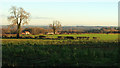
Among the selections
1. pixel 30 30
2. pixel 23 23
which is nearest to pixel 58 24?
pixel 30 30

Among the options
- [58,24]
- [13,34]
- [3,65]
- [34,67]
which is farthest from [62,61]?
[58,24]

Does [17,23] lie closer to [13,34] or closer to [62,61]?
[13,34]

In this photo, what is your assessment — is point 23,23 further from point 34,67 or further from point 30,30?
point 34,67

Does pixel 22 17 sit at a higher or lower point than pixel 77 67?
higher

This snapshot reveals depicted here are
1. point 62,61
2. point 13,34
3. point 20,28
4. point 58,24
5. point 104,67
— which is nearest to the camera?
point 104,67

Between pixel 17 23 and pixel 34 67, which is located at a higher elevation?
pixel 17 23

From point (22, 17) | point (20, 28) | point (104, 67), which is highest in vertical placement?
point (22, 17)

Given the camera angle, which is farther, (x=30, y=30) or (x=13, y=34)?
(x=30, y=30)

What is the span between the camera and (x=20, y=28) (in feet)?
113

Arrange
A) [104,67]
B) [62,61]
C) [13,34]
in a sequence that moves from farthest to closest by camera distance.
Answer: [13,34] < [62,61] < [104,67]

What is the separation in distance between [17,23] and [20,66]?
97.8 ft

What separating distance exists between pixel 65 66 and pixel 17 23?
30530 mm

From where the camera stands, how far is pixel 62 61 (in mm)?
7152

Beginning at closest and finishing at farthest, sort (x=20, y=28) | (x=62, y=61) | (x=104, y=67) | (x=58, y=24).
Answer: (x=104, y=67) → (x=62, y=61) → (x=20, y=28) → (x=58, y=24)
